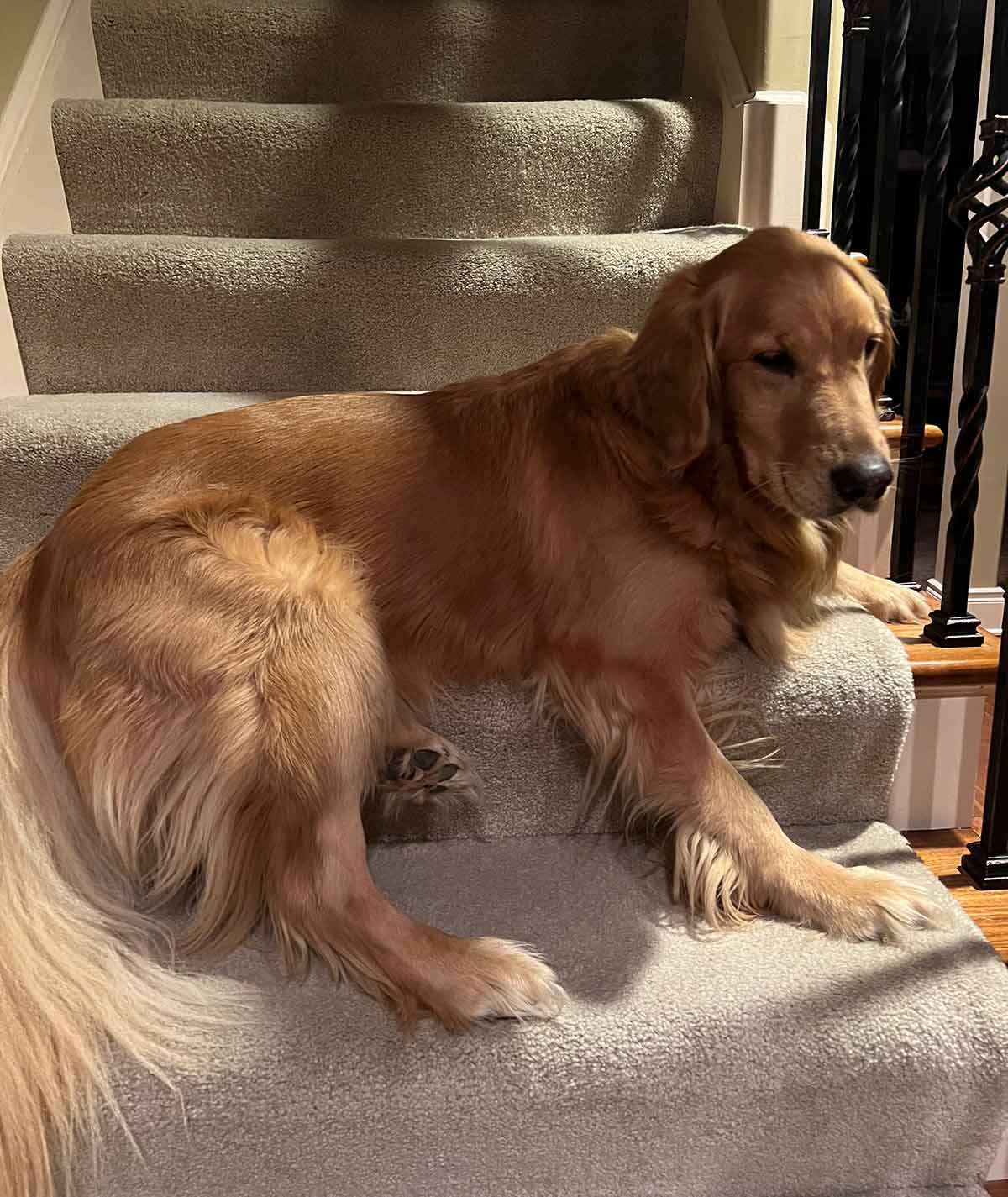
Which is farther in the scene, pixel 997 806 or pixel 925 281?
pixel 925 281

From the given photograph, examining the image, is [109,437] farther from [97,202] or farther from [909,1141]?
[909,1141]

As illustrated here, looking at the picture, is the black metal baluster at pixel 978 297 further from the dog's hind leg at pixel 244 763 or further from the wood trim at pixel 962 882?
the dog's hind leg at pixel 244 763

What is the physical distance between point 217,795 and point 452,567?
1.28 ft

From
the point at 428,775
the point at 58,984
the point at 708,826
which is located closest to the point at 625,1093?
the point at 708,826

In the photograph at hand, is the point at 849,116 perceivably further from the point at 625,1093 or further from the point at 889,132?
the point at 625,1093

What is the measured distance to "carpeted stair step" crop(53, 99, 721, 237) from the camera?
78.4 inches

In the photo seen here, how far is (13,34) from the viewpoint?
1.96m

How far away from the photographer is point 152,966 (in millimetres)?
1045

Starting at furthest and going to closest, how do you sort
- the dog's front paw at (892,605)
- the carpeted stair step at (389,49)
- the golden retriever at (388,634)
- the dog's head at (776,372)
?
the carpeted stair step at (389,49) < the dog's front paw at (892,605) < the dog's head at (776,372) < the golden retriever at (388,634)

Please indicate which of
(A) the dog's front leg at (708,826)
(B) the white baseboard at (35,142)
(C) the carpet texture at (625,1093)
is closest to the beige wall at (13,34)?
(B) the white baseboard at (35,142)

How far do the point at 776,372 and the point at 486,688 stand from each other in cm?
51

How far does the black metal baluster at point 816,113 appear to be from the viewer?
6.51 ft

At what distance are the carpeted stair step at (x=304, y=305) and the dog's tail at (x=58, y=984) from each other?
84cm

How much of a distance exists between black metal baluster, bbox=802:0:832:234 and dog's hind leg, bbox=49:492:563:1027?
1452 millimetres
